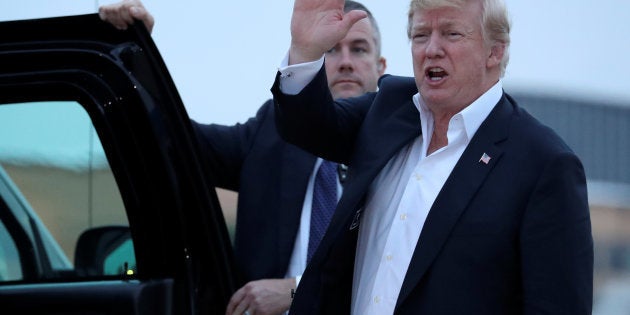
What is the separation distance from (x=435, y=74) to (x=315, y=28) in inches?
10.0

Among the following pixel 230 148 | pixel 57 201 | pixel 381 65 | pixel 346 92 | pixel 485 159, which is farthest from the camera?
pixel 381 65

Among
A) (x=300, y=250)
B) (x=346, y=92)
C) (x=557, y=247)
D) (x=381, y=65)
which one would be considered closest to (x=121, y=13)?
(x=300, y=250)

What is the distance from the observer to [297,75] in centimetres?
241

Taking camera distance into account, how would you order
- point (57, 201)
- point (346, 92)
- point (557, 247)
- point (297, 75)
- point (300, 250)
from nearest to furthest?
point (557, 247), point (297, 75), point (57, 201), point (300, 250), point (346, 92)

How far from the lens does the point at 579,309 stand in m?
2.20

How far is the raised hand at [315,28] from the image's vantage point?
7.92ft

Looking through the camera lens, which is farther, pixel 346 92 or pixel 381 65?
pixel 381 65

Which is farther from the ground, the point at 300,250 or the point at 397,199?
the point at 397,199

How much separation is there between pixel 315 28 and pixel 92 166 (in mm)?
537

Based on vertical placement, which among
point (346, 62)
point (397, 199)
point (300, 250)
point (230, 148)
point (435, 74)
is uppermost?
point (346, 62)

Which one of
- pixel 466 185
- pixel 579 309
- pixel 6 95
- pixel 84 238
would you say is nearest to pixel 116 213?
pixel 84 238

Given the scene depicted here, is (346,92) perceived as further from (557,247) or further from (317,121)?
(557,247)

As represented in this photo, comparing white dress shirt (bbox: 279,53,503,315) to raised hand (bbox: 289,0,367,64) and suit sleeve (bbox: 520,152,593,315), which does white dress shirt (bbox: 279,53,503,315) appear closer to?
raised hand (bbox: 289,0,367,64)

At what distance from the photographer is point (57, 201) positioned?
2.53 metres
